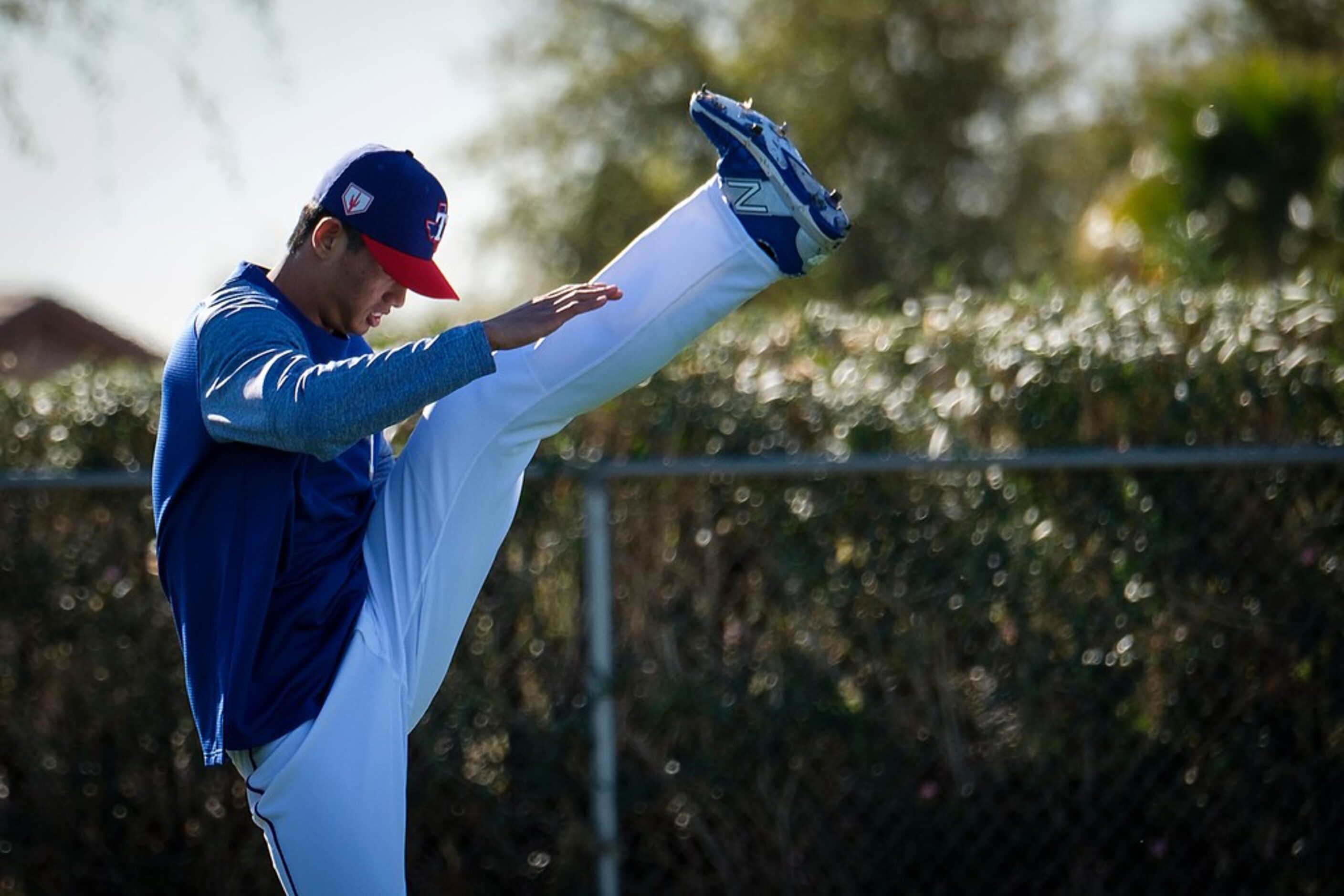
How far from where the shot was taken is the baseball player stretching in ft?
9.35

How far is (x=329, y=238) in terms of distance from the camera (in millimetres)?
2908

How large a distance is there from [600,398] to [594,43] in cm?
2842

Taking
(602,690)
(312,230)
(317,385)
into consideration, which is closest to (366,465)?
(312,230)

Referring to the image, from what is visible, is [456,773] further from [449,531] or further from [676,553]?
[449,531]

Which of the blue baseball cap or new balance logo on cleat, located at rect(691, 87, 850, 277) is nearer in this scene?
the blue baseball cap

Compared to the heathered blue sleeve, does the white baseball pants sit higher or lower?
lower

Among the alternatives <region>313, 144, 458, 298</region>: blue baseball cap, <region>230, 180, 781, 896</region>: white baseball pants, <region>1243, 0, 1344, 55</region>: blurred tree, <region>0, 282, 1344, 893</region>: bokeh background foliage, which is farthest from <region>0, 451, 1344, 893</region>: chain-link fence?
<region>1243, 0, 1344, 55</region>: blurred tree

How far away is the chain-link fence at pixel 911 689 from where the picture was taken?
4.60 meters

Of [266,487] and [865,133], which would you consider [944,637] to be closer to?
[266,487]

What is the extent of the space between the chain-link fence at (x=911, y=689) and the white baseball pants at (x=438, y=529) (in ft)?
4.68

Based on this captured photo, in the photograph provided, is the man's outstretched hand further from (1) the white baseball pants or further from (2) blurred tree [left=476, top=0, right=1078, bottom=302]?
(2) blurred tree [left=476, top=0, right=1078, bottom=302]

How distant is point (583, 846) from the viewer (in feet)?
15.5

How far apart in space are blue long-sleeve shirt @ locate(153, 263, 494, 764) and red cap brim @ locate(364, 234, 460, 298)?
0.20 meters

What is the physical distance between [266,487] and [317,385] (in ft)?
1.29
